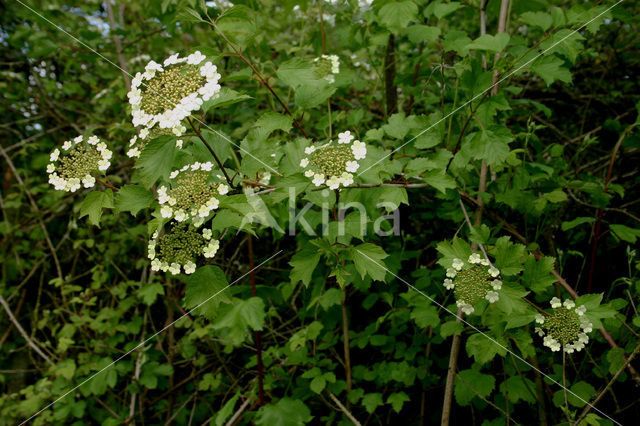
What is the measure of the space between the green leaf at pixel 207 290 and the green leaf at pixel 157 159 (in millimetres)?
355

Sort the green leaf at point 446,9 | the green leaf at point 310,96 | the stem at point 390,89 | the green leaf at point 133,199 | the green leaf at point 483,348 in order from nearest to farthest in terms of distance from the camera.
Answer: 1. the green leaf at point 133,199
2. the green leaf at point 483,348
3. the green leaf at point 310,96
4. the green leaf at point 446,9
5. the stem at point 390,89

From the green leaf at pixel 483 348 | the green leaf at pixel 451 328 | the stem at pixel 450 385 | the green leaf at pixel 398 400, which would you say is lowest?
the green leaf at pixel 398 400

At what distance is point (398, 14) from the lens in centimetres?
195

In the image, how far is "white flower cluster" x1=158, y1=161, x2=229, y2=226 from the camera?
1296 mm

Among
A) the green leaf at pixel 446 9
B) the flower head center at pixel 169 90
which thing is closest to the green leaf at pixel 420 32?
the green leaf at pixel 446 9

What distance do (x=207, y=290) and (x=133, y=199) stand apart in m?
0.40

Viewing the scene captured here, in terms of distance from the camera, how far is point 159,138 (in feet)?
4.40

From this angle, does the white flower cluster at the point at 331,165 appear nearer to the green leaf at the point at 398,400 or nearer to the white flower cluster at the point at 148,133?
the white flower cluster at the point at 148,133

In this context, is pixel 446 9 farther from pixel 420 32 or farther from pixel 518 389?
pixel 518 389

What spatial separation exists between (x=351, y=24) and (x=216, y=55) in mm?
1211

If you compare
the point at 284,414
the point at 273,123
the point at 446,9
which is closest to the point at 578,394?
the point at 284,414

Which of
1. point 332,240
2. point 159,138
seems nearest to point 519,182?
point 332,240

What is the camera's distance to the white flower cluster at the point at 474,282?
1468 mm

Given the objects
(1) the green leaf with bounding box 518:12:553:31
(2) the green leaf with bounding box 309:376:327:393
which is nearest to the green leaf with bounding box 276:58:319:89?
(1) the green leaf with bounding box 518:12:553:31
